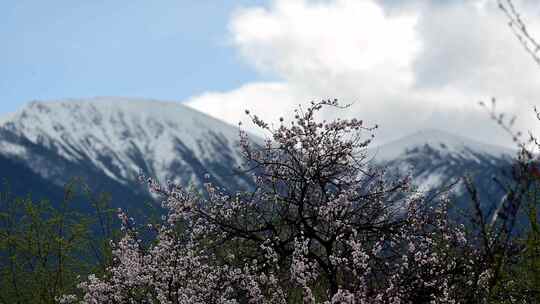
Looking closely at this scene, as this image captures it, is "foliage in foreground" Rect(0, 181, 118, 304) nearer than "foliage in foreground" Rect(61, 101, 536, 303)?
No

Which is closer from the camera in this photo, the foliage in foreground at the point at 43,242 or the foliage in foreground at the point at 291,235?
the foliage in foreground at the point at 291,235

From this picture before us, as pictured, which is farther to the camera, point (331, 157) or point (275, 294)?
point (331, 157)

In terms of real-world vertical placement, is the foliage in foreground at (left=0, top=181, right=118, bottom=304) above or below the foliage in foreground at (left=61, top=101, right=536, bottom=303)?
above

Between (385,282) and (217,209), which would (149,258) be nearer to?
(217,209)

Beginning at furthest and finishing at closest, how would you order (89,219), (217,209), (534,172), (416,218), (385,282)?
(89,219)
(217,209)
(416,218)
(385,282)
(534,172)

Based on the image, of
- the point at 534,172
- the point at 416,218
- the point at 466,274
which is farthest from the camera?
the point at 416,218

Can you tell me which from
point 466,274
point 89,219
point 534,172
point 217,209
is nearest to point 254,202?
point 217,209

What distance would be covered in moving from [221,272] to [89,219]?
8.28 metres

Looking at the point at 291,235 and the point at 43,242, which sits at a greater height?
the point at 43,242

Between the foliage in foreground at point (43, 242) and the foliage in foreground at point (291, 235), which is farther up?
the foliage in foreground at point (43, 242)

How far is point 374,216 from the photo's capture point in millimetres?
16266

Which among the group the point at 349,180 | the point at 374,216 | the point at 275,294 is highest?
the point at 349,180

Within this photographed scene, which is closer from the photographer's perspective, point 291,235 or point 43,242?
point 291,235

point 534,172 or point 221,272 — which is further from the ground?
point 221,272
